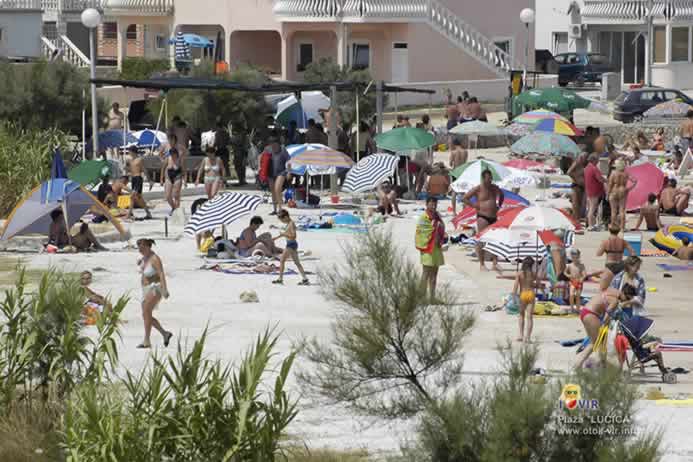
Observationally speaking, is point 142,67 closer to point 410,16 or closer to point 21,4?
point 21,4

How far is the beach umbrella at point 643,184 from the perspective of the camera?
30.6 meters

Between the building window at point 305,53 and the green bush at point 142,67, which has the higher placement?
the building window at point 305,53

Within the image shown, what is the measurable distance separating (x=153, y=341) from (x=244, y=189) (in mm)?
15257

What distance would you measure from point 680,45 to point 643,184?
30201mm

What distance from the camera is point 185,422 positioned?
1300 cm

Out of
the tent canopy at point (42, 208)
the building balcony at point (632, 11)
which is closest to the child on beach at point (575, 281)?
the tent canopy at point (42, 208)

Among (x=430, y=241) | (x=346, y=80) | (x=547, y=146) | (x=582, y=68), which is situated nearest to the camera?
(x=430, y=241)

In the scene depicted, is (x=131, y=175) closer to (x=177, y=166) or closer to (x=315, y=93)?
(x=177, y=166)

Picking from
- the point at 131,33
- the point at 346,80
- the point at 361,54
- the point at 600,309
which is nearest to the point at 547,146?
the point at 346,80

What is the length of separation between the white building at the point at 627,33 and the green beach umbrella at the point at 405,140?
23.7 metres

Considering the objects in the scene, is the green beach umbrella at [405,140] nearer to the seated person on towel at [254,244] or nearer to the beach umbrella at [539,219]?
the seated person on towel at [254,244]

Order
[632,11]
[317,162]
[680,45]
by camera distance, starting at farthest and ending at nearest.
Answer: [632,11] < [680,45] < [317,162]

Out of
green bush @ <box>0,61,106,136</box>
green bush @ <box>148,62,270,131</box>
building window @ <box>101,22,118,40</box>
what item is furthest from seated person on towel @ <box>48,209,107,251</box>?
building window @ <box>101,22,118,40</box>

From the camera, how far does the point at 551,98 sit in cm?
4275
